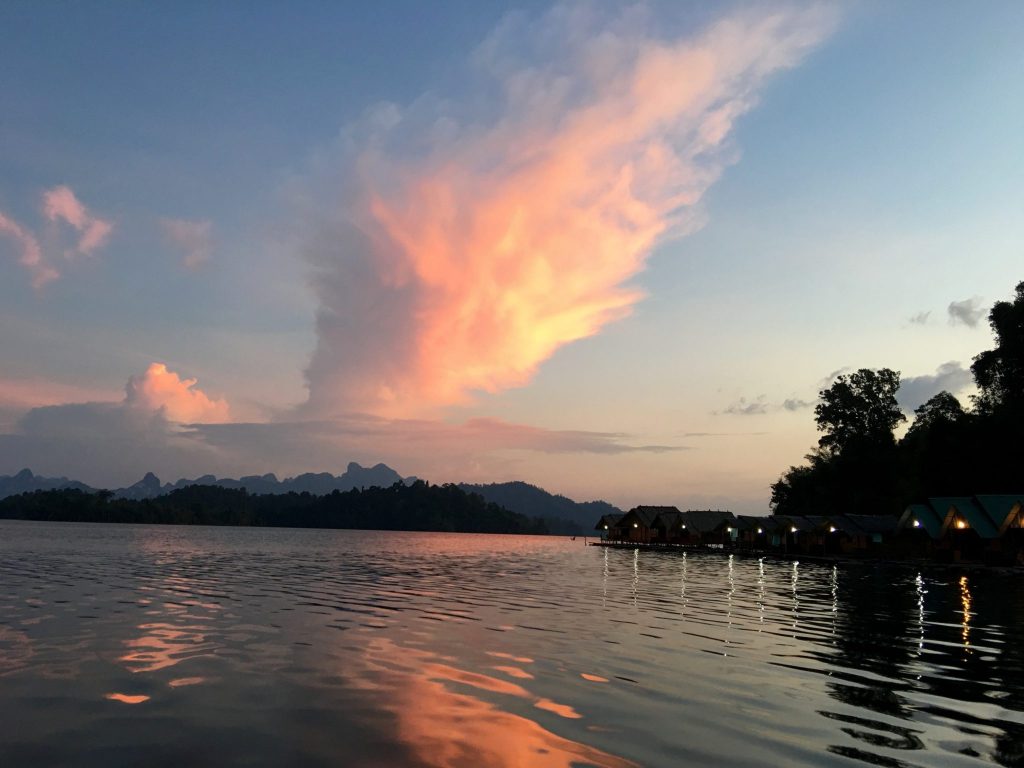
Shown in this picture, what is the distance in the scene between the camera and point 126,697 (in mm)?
13602

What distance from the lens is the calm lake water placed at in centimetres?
1080

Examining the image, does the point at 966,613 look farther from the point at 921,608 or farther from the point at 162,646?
the point at 162,646

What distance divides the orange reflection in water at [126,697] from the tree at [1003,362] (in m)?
92.4

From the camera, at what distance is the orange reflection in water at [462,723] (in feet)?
33.8

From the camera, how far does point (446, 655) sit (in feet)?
60.1

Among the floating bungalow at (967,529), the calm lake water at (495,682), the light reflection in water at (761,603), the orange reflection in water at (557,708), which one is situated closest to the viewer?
the calm lake water at (495,682)

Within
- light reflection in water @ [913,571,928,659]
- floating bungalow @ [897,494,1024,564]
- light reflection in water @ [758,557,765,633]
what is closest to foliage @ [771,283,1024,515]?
floating bungalow @ [897,494,1024,564]

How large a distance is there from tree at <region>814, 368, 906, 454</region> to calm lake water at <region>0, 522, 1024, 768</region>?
92726mm

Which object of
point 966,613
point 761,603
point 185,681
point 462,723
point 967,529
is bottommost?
point 761,603

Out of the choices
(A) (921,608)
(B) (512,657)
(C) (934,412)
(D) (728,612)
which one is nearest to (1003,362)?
(C) (934,412)

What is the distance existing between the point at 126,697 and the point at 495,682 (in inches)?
285

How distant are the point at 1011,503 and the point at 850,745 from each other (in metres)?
67.0

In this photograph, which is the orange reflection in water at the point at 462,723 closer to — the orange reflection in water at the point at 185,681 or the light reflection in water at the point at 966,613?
the orange reflection in water at the point at 185,681

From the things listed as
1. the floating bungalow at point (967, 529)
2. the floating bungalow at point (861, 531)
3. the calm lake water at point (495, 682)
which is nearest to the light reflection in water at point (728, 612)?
the calm lake water at point (495, 682)
